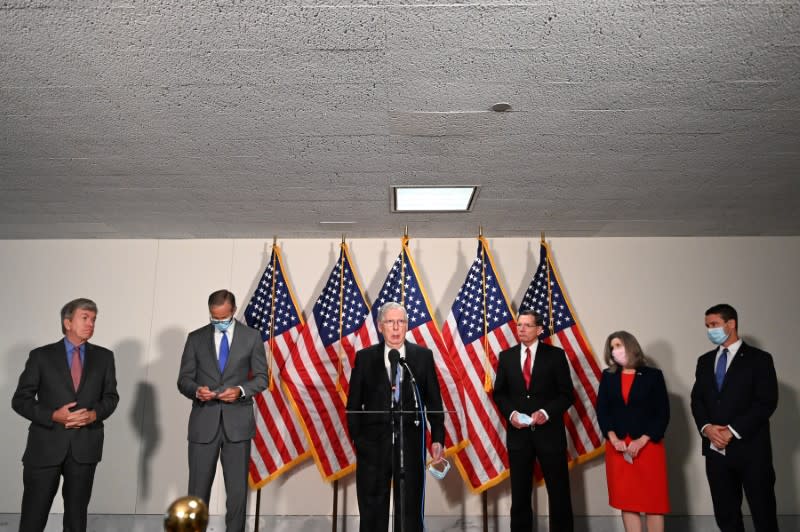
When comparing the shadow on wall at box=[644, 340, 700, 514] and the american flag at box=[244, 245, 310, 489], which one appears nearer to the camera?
the american flag at box=[244, 245, 310, 489]

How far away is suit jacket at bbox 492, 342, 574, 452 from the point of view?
15.1 feet

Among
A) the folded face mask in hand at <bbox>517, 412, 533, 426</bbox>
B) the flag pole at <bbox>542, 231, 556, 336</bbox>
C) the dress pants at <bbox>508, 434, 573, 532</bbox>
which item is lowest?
the dress pants at <bbox>508, 434, 573, 532</bbox>

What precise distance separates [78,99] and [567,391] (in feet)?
11.6

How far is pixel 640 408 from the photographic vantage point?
14.5 feet

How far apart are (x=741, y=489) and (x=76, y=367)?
4252mm

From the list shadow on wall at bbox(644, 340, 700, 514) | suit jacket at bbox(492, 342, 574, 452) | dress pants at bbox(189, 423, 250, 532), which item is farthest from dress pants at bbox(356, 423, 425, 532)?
shadow on wall at bbox(644, 340, 700, 514)

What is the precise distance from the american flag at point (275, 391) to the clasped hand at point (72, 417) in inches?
51.7

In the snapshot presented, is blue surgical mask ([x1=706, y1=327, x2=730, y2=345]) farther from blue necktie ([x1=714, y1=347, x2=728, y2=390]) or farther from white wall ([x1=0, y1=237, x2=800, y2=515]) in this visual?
white wall ([x1=0, y1=237, x2=800, y2=515])

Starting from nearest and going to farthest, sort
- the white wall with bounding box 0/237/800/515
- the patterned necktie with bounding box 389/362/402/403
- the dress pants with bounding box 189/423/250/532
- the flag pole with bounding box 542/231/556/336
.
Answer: the patterned necktie with bounding box 389/362/402/403, the dress pants with bounding box 189/423/250/532, the flag pole with bounding box 542/231/556/336, the white wall with bounding box 0/237/800/515

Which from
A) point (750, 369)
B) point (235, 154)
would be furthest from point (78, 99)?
point (750, 369)

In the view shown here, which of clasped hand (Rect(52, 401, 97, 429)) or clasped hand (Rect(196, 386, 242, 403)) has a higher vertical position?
clasped hand (Rect(196, 386, 242, 403))

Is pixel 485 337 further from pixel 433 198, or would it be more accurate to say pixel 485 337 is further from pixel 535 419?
pixel 433 198

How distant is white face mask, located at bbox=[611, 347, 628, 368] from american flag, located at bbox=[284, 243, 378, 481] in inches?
71.4

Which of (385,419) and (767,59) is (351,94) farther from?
(385,419)
